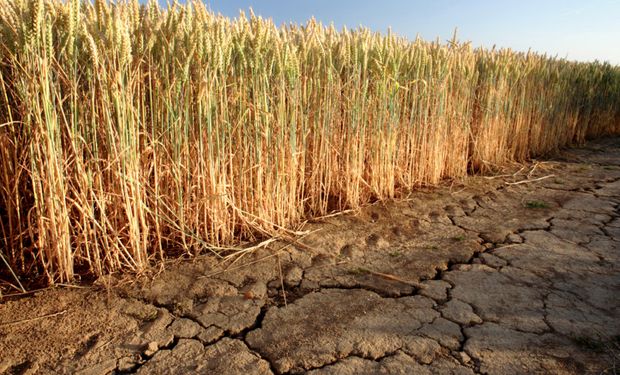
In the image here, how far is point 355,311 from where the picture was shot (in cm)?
186

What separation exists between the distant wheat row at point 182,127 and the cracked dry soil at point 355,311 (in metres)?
0.25

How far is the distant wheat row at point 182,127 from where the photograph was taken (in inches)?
71.2

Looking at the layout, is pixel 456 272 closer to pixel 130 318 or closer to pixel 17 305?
pixel 130 318

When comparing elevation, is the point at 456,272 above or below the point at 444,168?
below

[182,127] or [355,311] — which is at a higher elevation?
[182,127]

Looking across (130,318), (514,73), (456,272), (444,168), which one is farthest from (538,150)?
(130,318)

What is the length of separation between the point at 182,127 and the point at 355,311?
4.45 ft

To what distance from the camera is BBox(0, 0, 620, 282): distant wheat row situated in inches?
71.2

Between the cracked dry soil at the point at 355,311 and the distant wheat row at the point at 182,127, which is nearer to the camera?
the cracked dry soil at the point at 355,311

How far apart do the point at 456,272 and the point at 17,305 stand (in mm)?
2181

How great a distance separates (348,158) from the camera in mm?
3084

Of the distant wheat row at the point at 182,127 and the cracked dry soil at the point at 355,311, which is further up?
the distant wheat row at the point at 182,127

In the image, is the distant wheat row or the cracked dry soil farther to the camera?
the distant wheat row

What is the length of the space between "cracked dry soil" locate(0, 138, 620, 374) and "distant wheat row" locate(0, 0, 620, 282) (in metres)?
0.25
